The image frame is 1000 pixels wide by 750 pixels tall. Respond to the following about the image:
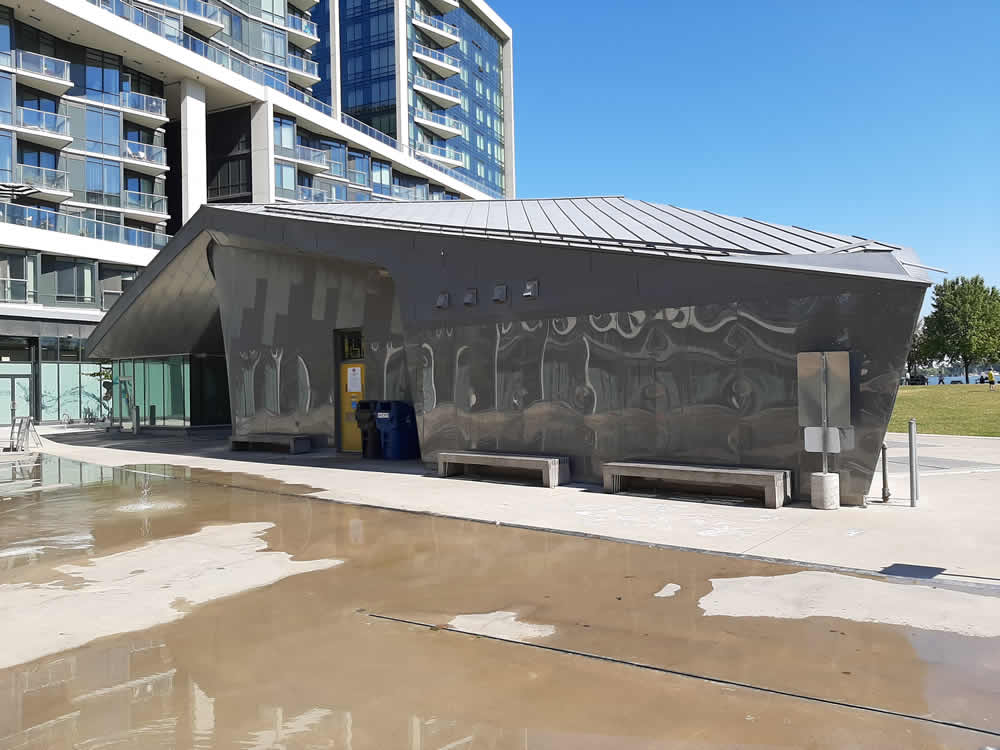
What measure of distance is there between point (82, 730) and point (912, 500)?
32.0 feet

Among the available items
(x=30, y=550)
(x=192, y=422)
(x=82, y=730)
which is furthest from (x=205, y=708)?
(x=192, y=422)

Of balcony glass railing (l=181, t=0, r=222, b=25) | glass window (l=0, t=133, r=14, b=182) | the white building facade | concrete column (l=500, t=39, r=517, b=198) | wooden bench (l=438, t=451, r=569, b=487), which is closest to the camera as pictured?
wooden bench (l=438, t=451, r=569, b=487)

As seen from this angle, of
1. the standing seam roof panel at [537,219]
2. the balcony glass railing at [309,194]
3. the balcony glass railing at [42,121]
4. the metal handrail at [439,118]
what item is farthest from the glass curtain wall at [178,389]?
the metal handrail at [439,118]

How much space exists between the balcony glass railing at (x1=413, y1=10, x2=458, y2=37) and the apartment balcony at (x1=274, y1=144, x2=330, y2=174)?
22834mm

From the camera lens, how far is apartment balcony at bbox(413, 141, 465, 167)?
2792 inches

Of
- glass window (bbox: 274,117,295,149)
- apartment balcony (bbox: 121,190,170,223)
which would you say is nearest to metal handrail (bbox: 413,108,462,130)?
glass window (bbox: 274,117,295,149)

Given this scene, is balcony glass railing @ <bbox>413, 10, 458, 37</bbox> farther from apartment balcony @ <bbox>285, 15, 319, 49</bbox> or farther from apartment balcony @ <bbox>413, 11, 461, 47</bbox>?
apartment balcony @ <bbox>285, 15, 319, 49</bbox>

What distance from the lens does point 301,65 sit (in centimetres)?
5853

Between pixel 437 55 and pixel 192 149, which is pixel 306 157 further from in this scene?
pixel 437 55

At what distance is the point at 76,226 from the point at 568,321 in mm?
35327

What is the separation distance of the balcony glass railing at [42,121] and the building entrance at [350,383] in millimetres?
30149

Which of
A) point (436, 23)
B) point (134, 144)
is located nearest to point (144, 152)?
point (134, 144)

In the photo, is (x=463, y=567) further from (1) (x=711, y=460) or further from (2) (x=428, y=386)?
(2) (x=428, y=386)

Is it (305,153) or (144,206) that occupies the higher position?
(305,153)
